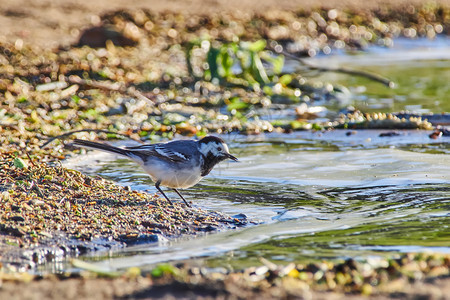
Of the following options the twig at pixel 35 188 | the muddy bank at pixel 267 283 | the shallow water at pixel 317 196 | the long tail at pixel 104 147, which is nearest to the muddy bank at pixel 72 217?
the twig at pixel 35 188

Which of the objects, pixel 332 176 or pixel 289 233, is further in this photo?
pixel 332 176

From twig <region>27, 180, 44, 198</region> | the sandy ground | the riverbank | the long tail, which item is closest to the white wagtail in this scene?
the long tail

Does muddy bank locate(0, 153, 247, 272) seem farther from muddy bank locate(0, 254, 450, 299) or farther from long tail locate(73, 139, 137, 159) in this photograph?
muddy bank locate(0, 254, 450, 299)

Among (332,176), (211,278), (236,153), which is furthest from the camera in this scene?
(236,153)

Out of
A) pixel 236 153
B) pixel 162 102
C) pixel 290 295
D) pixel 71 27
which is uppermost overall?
pixel 71 27

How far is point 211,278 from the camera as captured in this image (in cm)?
505

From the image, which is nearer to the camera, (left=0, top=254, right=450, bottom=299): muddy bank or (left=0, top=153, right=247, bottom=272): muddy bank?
(left=0, top=254, right=450, bottom=299): muddy bank

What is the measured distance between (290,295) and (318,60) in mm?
14181

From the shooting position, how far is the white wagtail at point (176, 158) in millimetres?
7805

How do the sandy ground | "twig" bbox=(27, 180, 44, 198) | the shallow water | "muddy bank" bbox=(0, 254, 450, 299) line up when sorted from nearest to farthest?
1. "muddy bank" bbox=(0, 254, 450, 299)
2. the shallow water
3. "twig" bbox=(27, 180, 44, 198)
4. the sandy ground

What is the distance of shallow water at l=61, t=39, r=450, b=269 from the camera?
20.1ft

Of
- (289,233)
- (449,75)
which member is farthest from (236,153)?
(449,75)

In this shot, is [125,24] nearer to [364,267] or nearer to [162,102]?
[162,102]

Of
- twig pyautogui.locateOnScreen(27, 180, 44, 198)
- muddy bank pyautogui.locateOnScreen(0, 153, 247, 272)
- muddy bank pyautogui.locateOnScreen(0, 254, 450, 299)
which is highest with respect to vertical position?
twig pyautogui.locateOnScreen(27, 180, 44, 198)
